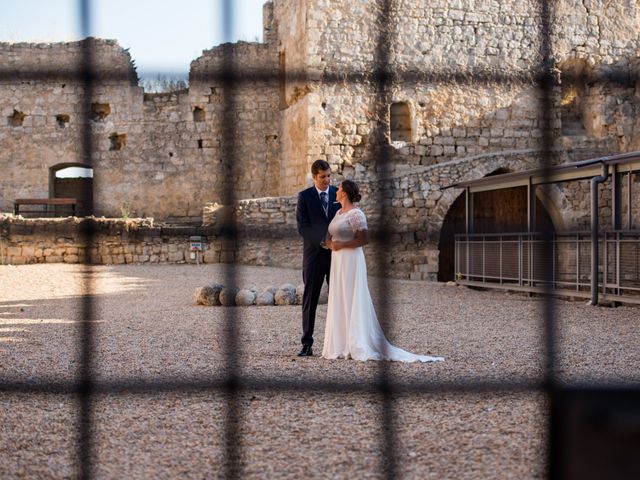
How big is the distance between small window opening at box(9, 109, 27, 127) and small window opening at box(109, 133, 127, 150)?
1.65m

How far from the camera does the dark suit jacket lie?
4.62m

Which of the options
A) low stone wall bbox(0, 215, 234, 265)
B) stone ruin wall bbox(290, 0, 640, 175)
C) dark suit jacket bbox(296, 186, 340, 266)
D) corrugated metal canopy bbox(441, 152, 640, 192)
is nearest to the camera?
dark suit jacket bbox(296, 186, 340, 266)

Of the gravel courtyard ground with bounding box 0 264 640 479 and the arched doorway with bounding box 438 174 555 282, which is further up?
the arched doorway with bounding box 438 174 555 282

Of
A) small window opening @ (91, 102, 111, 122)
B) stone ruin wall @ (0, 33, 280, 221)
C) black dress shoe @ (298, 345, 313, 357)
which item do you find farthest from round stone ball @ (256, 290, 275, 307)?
small window opening @ (91, 102, 111, 122)

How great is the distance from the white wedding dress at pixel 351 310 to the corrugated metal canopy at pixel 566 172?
7.36ft

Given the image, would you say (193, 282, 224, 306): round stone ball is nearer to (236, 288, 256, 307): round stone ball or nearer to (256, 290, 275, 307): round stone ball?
(236, 288, 256, 307): round stone ball

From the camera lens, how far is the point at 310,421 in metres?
3.34

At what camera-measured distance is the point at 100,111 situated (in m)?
15.6

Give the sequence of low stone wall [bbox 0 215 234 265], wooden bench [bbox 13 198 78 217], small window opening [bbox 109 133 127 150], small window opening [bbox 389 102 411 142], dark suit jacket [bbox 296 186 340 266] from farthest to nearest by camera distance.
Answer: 1. small window opening [bbox 109 133 127 150]
2. small window opening [bbox 389 102 411 142]
3. wooden bench [bbox 13 198 78 217]
4. low stone wall [bbox 0 215 234 265]
5. dark suit jacket [bbox 296 186 340 266]

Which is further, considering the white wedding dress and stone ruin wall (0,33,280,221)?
stone ruin wall (0,33,280,221)

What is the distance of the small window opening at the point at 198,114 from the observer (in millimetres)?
15406

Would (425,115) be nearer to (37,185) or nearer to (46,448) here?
(37,185)

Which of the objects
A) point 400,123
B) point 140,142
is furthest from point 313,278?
point 140,142

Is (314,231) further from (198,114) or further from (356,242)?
(198,114)
